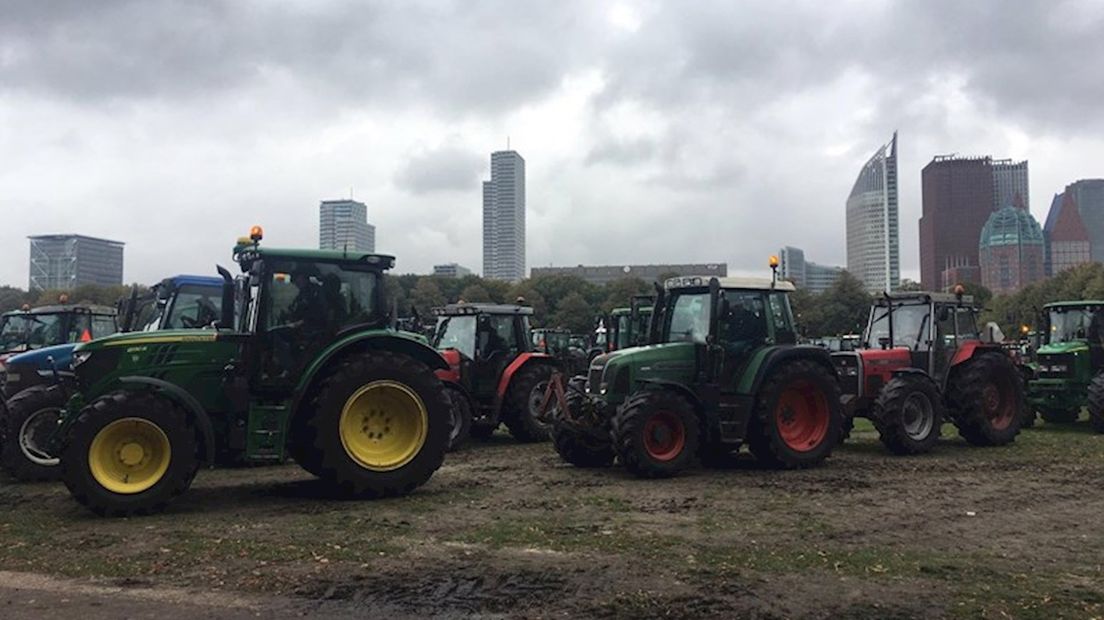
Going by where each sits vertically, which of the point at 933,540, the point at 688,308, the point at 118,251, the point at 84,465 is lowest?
the point at 933,540

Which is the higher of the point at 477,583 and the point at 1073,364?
the point at 1073,364

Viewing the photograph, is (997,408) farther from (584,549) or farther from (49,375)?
(49,375)

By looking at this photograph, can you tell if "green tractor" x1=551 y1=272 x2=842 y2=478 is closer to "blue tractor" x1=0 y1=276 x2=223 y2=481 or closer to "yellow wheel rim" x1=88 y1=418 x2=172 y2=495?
"yellow wheel rim" x1=88 y1=418 x2=172 y2=495

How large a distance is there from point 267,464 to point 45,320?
5082mm

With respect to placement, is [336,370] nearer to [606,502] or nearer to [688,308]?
[606,502]

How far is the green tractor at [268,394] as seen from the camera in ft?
23.9

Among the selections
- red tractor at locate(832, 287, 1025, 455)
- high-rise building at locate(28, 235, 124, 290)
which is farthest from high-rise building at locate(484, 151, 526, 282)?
red tractor at locate(832, 287, 1025, 455)

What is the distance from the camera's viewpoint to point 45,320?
513 inches

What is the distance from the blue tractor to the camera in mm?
9266

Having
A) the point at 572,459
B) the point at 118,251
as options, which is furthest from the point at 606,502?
the point at 118,251

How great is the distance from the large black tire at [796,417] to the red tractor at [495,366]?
399 centimetres

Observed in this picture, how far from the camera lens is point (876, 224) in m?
102

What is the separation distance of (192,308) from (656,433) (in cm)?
676

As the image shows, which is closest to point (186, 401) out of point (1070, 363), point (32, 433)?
point (32, 433)
